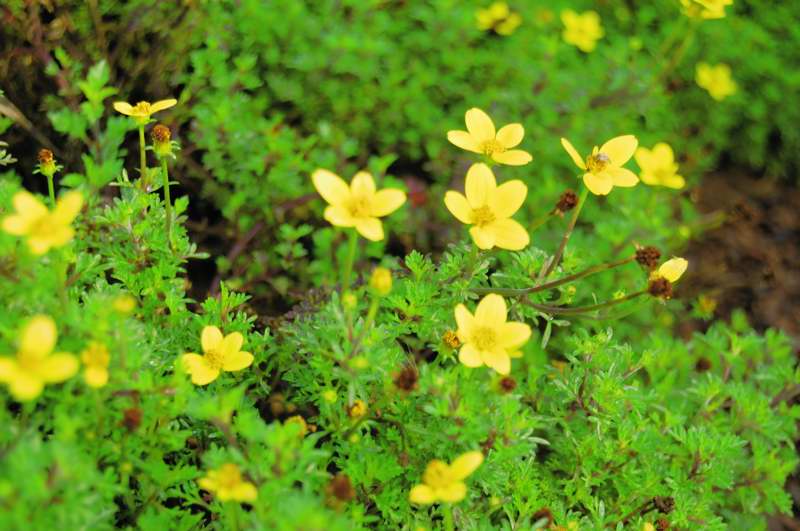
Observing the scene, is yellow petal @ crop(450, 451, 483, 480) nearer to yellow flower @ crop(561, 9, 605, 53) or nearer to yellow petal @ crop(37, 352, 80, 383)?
yellow petal @ crop(37, 352, 80, 383)

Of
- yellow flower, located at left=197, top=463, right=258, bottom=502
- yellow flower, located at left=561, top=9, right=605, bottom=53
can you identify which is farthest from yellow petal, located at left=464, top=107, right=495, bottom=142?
yellow flower, located at left=561, top=9, right=605, bottom=53

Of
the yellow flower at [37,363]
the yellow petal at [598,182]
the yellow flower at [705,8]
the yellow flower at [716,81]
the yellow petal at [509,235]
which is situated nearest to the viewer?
the yellow flower at [37,363]

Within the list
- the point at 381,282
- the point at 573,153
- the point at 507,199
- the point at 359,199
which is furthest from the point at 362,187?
the point at 573,153

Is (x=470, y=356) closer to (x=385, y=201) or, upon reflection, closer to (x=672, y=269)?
(x=385, y=201)

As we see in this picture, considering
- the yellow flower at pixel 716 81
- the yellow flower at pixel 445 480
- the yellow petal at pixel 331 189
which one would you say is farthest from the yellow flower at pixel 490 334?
the yellow flower at pixel 716 81

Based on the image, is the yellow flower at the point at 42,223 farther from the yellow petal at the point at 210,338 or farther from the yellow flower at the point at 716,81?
the yellow flower at the point at 716,81
